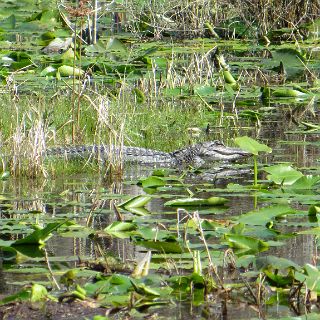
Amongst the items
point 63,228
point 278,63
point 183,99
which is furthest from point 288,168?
point 278,63

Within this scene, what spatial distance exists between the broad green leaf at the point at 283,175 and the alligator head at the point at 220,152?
74.9 inches

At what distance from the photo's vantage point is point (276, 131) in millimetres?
10688

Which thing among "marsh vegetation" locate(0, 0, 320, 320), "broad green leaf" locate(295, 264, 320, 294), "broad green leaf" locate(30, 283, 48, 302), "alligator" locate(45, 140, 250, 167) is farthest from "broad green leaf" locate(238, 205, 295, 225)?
"alligator" locate(45, 140, 250, 167)

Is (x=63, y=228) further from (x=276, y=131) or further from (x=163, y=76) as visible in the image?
(x=163, y=76)

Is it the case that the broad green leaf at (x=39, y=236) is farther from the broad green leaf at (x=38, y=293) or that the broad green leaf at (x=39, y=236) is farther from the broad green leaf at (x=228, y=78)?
the broad green leaf at (x=228, y=78)

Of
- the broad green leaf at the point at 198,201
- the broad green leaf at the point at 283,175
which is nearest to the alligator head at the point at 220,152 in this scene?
the broad green leaf at the point at 283,175

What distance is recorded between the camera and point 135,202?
694 cm

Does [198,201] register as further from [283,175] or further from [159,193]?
[283,175]

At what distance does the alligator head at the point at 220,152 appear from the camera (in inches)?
372

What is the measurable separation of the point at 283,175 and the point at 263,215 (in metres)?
1.24

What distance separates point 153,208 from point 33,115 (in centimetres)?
290

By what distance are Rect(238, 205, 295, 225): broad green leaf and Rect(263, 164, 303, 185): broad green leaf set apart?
1031 mm

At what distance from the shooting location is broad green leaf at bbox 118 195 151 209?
6.91 meters

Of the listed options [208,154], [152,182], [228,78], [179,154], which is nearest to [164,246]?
[152,182]
